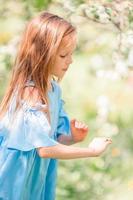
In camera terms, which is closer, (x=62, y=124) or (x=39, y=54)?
(x=39, y=54)

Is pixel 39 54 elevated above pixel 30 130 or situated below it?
above

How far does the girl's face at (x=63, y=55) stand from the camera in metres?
2.89

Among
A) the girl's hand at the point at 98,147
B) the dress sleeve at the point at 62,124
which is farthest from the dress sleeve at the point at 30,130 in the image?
the dress sleeve at the point at 62,124

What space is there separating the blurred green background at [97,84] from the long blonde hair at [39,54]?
1325 mm

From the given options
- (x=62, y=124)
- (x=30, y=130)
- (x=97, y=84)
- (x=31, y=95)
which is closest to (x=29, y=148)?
(x=30, y=130)

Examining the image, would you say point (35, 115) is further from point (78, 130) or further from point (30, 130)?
point (78, 130)

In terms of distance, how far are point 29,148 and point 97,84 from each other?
1470 millimetres

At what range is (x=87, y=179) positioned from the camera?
Result: 4.18m

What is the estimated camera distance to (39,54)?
114 inches

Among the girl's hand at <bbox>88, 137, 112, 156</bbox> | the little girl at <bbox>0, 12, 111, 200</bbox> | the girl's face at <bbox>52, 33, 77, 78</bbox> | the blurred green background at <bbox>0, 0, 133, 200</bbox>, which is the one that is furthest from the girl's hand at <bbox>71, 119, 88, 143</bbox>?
the blurred green background at <bbox>0, 0, 133, 200</bbox>

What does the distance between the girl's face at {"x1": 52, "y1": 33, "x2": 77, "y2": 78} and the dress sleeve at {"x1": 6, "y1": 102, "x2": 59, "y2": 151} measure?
19 cm

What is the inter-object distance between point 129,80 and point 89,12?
467 mm

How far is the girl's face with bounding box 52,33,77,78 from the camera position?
289 cm

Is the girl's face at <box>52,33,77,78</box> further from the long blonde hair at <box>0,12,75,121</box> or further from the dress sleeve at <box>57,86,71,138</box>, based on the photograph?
the dress sleeve at <box>57,86,71,138</box>
